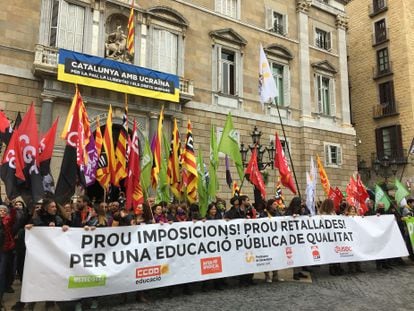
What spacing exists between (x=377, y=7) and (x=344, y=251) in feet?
90.3

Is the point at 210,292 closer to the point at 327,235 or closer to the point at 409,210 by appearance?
the point at 327,235

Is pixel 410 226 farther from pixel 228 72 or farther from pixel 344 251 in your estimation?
pixel 228 72

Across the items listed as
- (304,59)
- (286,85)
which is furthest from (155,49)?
(304,59)

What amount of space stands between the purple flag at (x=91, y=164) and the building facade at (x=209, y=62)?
19.8 feet

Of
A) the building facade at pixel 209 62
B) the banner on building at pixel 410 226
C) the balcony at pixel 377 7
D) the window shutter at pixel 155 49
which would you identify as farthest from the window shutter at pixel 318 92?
the banner on building at pixel 410 226

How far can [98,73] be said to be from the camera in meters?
15.1


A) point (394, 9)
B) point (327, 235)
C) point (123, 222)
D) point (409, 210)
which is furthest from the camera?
point (394, 9)

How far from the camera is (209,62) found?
19031 mm

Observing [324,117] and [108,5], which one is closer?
[108,5]

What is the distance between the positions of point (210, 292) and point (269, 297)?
1115 mm

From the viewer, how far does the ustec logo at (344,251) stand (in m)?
8.87

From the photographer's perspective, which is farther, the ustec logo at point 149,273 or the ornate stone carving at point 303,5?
the ornate stone carving at point 303,5

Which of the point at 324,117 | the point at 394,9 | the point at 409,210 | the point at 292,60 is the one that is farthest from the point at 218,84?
the point at 394,9

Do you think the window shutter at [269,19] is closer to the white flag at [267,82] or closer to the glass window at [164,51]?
the glass window at [164,51]
